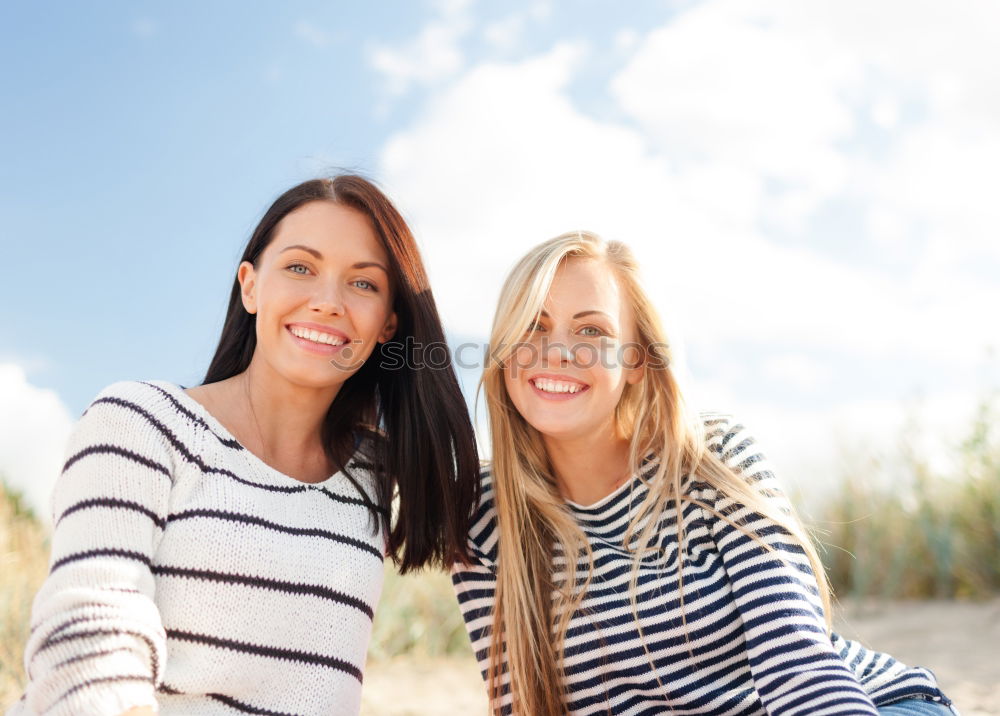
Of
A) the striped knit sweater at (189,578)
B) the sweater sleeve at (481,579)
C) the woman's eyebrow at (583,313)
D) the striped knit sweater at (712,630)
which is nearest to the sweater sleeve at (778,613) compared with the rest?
the striped knit sweater at (712,630)

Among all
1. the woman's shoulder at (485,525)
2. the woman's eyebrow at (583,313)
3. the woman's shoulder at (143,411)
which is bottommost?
the woman's shoulder at (485,525)

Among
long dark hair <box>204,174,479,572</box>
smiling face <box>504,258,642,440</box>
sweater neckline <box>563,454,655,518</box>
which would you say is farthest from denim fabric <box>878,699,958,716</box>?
long dark hair <box>204,174,479,572</box>

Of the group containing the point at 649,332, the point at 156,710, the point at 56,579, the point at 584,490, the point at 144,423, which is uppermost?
the point at 649,332

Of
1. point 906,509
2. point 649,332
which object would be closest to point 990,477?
point 906,509

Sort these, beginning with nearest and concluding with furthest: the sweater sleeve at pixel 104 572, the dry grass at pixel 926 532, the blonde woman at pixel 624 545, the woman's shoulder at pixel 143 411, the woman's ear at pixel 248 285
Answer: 1. the sweater sleeve at pixel 104 572
2. the woman's shoulder at pixel 143 411
3. the blonde woman at pixel 624 545
4. the woman's ear at pixel 248 285
5. the dry grass at pixel 926 532

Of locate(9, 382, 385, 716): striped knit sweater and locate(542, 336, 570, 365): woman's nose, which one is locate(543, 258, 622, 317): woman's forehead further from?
locate(9, 382, 385, 716): striped knit sweater

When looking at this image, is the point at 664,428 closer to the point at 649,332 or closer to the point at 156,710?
the point at 649,332

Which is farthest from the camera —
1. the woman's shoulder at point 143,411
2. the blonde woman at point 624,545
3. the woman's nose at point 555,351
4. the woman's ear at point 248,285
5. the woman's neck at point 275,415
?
the woman's ear at point 248,285

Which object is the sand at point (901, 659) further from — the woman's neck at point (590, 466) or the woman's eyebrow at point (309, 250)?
the woman's eyebrow at point (309, 250)

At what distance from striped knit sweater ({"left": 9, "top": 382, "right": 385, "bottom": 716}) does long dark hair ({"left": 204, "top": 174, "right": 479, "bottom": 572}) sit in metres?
0.23

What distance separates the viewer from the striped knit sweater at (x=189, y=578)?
6.57 feet

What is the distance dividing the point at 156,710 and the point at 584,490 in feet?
4.82

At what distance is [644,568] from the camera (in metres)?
2.70

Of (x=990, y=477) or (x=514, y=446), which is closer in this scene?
(x=514, y=446)
